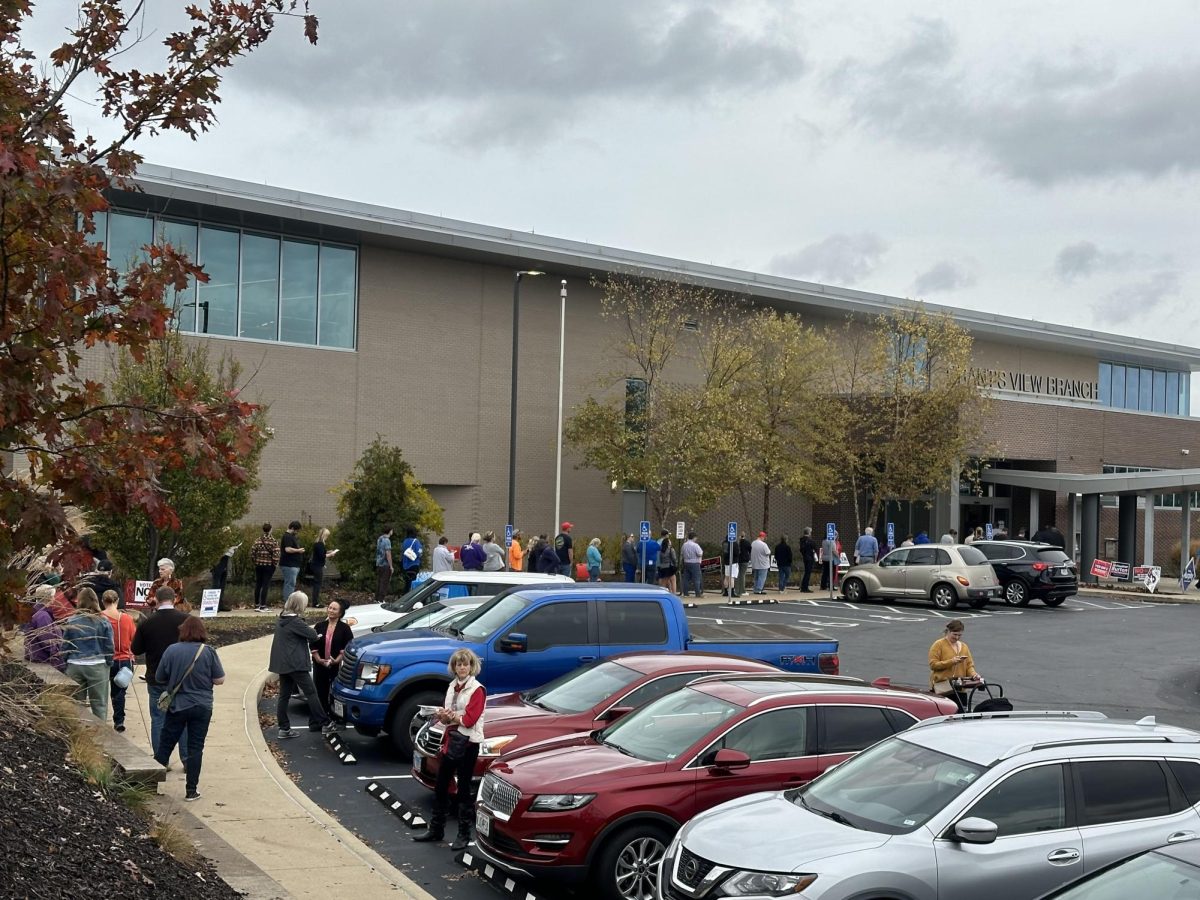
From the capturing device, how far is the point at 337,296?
35156mm

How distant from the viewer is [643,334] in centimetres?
3912

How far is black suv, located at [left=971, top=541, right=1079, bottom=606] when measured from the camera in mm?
31844

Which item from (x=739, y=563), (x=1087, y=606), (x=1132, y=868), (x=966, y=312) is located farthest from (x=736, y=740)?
(x=966, y=312)

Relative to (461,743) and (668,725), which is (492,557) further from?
(668,725)

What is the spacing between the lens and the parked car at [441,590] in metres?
18.2

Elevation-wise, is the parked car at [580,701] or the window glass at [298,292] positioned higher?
the window glass at [298,292]

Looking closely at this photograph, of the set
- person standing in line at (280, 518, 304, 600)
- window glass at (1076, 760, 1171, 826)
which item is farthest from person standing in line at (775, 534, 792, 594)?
window glass at (1076, 760, 1171, 826)

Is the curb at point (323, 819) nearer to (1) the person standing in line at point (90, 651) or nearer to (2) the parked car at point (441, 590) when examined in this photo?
(1) the person standing in line at point (90, 651)

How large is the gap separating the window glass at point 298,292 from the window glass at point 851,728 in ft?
88.3

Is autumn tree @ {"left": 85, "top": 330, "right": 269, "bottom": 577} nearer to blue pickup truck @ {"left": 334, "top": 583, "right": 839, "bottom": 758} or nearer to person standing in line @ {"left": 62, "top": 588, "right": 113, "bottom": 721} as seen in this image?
blue pickup truck @ {"left": 334, "top": 583, "right": 839, "bottom": 758}

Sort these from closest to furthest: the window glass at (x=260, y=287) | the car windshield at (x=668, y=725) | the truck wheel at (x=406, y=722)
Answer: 1. the car windshield at (x=668, y=725)
2. the truck wheel at (x=406, y=722)
3. the window glass at (x=260, y=287)

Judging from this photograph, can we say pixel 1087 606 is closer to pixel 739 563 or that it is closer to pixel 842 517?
pixel 739 563

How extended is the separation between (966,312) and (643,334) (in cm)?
1759

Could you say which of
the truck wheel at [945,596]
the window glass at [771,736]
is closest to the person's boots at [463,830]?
the window glass at [771,736]
